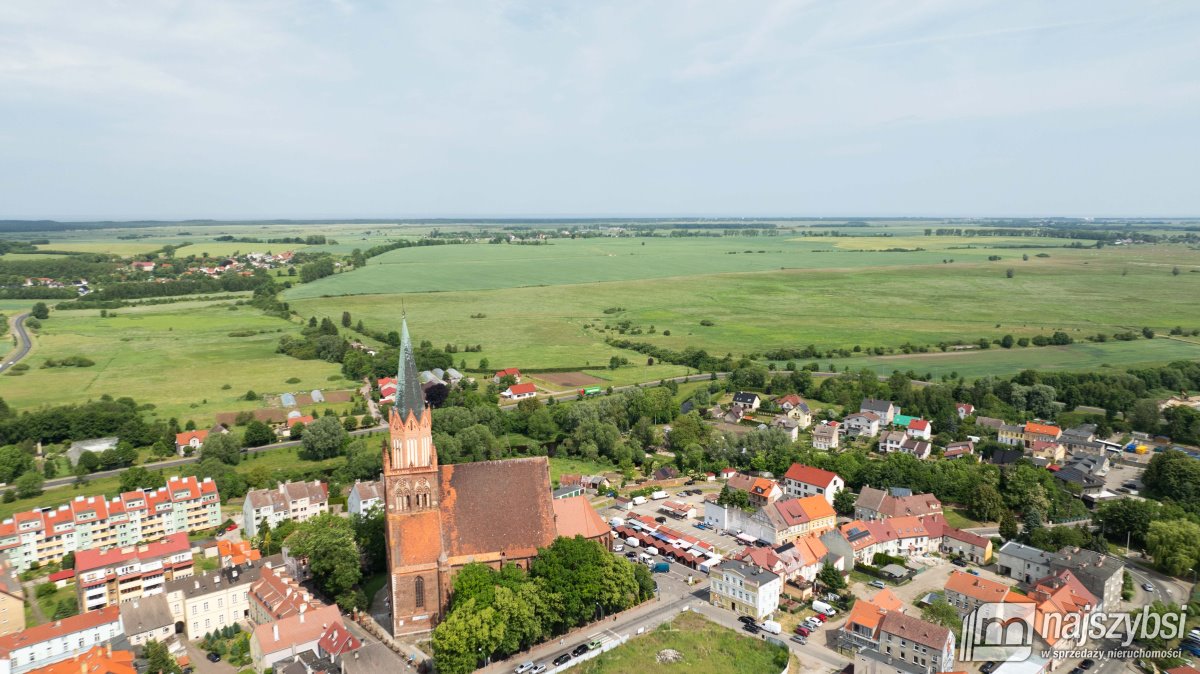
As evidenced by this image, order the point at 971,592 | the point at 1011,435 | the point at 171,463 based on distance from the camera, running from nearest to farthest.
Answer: the point at 971,592, the point at 171,463, the point at 1011,435

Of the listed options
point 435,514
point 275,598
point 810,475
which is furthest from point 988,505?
point 275,598

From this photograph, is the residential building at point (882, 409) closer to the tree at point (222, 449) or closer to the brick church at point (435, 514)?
the brick church at point (435, 514)

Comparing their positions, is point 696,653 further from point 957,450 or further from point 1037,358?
point 1037,358

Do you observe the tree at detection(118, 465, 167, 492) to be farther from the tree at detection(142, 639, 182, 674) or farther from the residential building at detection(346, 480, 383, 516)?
the tree at detection(142, 639, 182, 674)

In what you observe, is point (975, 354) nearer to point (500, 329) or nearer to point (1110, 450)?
point (1110, 450)

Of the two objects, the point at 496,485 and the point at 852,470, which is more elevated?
the point at 496,485

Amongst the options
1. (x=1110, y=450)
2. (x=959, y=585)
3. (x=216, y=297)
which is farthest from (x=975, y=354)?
(x=216, y=297)
